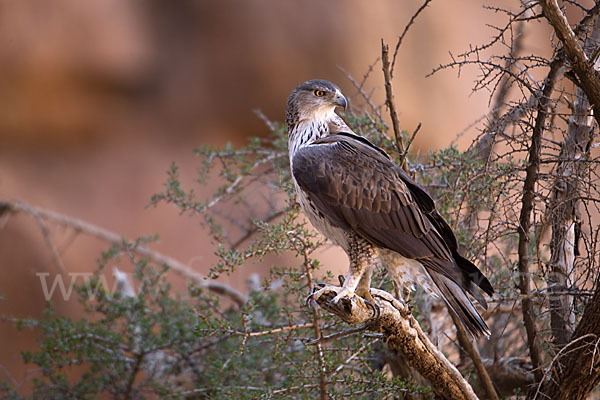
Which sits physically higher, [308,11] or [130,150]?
[308,11]

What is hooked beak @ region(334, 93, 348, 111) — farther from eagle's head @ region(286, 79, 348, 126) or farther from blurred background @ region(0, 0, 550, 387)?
blurred background @ region(0, 0, 550, 387)

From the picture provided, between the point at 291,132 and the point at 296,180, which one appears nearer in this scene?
the point at 296,180

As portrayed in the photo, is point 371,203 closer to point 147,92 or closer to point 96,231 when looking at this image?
point 96,231

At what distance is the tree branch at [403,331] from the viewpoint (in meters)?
2.67

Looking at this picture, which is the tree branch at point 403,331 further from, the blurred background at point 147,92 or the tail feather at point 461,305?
the blurred background at point 147,92

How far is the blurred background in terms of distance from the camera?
766cm

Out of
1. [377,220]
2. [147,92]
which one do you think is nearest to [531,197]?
[377,220]

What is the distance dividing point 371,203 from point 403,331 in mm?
623

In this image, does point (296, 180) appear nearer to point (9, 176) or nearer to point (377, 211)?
point (377, 211)

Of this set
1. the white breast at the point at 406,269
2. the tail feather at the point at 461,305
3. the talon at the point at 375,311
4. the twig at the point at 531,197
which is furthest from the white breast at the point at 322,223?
the twig at the point at 531,197

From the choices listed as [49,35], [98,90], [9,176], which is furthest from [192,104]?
[9,176]

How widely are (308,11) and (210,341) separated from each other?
5177 mm

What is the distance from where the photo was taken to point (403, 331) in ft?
9.16

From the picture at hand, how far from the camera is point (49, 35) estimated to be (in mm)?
7523
